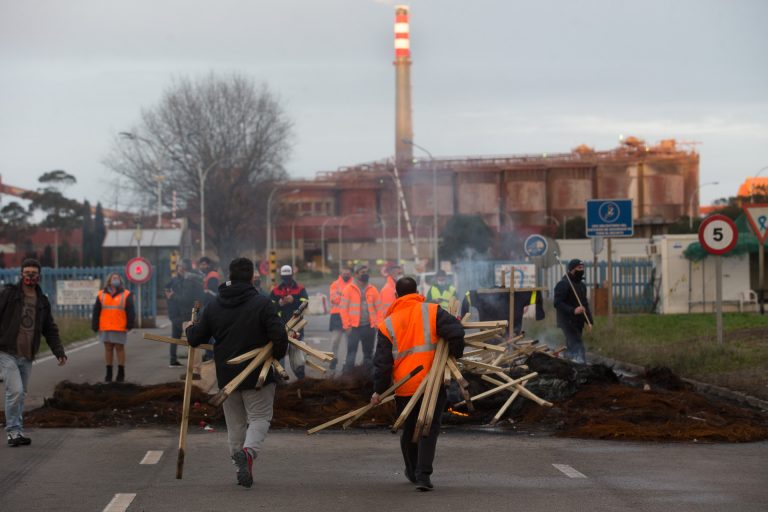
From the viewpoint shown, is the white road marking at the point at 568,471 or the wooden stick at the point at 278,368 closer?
the wooden stick at the point at 278,368

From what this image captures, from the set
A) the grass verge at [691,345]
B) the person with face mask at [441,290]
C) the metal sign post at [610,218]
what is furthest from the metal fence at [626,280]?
the person with face mask at [441,290]

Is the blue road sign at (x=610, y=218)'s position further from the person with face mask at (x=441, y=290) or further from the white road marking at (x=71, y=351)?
the white road marking at (x=71, y=351)

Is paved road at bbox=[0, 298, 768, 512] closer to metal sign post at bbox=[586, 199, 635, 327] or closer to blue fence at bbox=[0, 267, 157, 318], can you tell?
metal sign post at bbox=[586, 199, 635, 327]

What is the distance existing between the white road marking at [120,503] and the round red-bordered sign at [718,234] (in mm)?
12126

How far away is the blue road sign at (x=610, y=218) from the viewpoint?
25438mm

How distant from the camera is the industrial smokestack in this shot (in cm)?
11556

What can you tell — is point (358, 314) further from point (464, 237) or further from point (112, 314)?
point (464, 237)

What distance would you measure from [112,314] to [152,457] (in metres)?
7.40

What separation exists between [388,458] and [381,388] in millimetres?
1957

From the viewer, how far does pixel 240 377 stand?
29.6 feet

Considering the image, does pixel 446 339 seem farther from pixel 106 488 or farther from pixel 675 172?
pixel 675 172

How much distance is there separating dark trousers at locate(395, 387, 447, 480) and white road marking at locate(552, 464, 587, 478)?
53.2 inches

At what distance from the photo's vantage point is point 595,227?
25.6 m

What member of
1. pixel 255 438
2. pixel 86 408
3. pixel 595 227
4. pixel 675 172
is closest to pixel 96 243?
pixel 675 172
